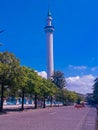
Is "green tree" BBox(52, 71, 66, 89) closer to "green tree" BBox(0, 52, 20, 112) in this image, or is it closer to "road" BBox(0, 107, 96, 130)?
"green tree" BBox(0, 52, 20, 112)

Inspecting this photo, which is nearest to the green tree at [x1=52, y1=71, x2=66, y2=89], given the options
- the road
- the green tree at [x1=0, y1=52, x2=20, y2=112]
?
the green tree at [x1=0, y1=52, x2=20, y2=112]

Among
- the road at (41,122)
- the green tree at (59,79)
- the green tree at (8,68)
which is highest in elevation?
the green tree at (59,79)

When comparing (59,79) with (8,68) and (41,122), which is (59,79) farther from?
(41,122)

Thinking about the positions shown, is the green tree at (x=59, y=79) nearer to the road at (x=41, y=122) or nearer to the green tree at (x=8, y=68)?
the green tree at (x=8, y=68)

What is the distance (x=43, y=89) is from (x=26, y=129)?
245 feet

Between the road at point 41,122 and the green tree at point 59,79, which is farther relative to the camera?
the green tree at point 59,79

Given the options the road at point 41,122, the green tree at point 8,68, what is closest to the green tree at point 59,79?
the green tree at point 8,68

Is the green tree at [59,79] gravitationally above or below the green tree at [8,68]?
above

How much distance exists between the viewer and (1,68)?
55.8 metres

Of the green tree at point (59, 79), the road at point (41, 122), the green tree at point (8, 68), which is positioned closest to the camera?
A: the road at point (41, 122)

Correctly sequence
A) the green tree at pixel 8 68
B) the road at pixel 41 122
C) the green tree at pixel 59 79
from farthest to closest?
the green tree at pixel 59 79 < the green tree at pixel 8 68 < the road at pixel 41 122

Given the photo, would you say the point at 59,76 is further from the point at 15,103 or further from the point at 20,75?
the point at 20,75

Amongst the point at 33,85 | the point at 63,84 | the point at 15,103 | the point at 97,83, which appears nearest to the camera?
the point at 33,85

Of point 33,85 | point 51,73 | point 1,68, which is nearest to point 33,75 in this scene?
point 33,85
